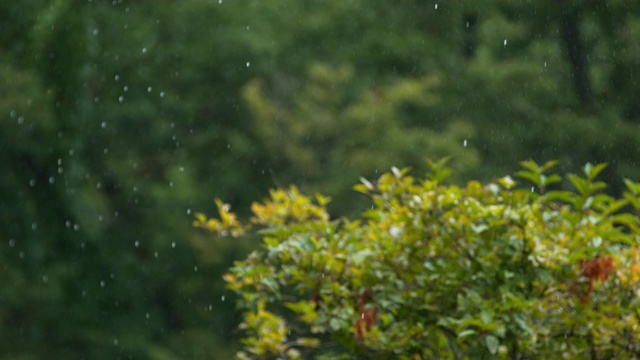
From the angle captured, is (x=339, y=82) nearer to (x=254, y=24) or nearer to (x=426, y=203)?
(x=254, y=24)

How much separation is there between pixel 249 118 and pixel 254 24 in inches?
51.7

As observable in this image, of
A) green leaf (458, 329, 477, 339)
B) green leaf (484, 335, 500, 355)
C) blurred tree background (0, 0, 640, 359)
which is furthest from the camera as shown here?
blurred tree background (0, 0, 640, 359)

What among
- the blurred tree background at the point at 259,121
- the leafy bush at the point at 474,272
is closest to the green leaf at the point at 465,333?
the leafy bush at the point at 474,272

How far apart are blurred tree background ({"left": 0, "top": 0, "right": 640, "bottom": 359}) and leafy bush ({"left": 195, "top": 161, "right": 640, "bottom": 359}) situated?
12.0 meters

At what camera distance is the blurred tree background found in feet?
59.3

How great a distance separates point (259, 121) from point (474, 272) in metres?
13.8

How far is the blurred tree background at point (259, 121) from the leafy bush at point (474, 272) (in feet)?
39.4

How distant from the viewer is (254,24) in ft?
64.1

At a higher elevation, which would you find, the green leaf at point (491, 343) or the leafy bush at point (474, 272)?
the leafy bush at point (474, 272)

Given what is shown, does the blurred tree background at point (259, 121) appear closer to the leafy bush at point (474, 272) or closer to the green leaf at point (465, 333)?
the leafy bush at point (474, 272)

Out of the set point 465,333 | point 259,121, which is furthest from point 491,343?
point 259,121

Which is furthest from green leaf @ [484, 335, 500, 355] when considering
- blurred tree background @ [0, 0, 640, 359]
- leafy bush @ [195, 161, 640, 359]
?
blurred tree background @ [0, 0, 640, 359]

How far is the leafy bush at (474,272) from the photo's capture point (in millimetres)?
4836

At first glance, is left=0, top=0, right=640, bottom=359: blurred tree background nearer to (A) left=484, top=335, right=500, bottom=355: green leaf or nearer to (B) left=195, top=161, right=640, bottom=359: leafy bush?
(B) left=195, top=161, right=640, bottom=359: leafy bush
